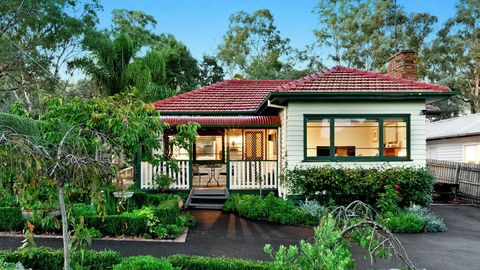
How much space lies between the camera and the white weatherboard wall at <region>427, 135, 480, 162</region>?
17.6m

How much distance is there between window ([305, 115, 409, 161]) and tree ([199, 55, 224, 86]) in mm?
22118

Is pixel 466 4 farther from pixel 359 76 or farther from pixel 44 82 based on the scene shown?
pixel 44 82

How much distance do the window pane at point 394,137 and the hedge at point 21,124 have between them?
9.94 m

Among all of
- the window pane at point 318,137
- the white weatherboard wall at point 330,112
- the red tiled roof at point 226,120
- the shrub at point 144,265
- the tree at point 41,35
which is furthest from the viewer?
the tree at point 41,35

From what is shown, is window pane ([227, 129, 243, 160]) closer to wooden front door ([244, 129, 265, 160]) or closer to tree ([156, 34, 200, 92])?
wooden front door ([244, 129, 265, 160])

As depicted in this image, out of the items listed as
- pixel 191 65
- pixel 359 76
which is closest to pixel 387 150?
pixel 359 76

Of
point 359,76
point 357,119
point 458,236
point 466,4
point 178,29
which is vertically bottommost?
point 458,236

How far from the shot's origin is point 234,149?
16844 millimetres

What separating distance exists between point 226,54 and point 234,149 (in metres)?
20.6

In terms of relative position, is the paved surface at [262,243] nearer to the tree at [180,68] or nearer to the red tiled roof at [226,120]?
the red tiled roof at [226,120]

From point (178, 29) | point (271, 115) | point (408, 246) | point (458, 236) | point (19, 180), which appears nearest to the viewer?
point (19, 180)

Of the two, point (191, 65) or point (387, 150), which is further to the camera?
point (191, 65)

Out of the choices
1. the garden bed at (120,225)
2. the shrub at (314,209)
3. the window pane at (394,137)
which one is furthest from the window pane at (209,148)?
the garden bed at (120,225)

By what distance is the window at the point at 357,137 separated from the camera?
1148 cm
